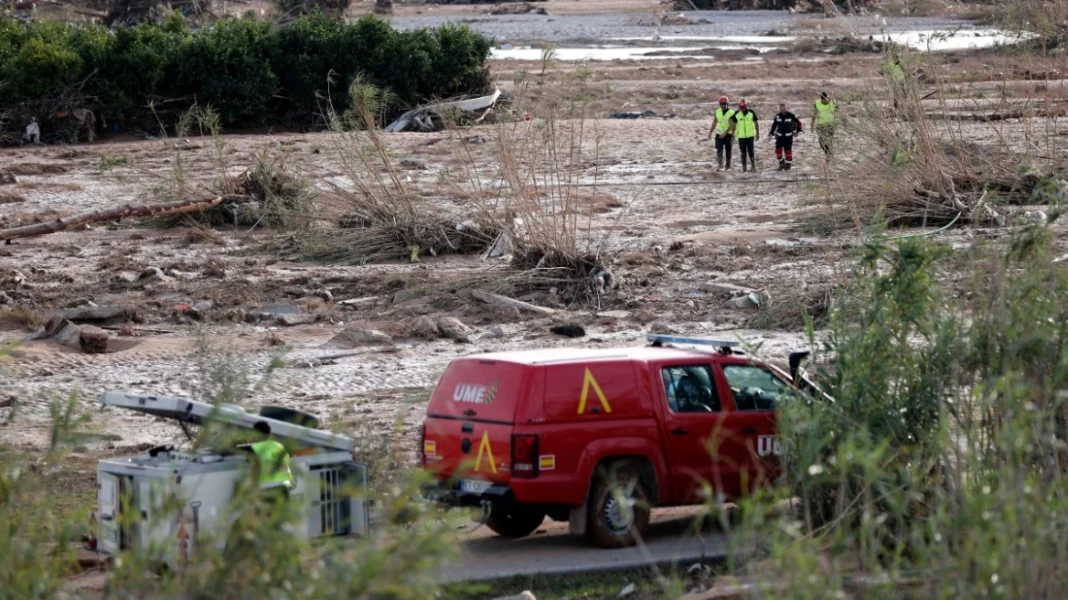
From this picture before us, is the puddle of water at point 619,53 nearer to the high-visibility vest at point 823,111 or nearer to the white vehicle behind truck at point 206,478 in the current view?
the high-visibility vest at point 823,111

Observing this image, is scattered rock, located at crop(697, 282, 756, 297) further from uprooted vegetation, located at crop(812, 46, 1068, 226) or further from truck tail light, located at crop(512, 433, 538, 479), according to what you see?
truck tail light, located at crop(512, 433, 538, 479)

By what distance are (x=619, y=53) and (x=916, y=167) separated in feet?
122

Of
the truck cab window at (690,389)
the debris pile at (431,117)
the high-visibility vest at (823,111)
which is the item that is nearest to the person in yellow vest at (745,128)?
the high-visibility vest at (823,111)

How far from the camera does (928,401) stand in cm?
844

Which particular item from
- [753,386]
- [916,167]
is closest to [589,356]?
[753,386]

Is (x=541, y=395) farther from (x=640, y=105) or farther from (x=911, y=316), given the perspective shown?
(x=640, y=105)

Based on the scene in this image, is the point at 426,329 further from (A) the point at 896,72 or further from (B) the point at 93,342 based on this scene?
(A) the point at 896,72

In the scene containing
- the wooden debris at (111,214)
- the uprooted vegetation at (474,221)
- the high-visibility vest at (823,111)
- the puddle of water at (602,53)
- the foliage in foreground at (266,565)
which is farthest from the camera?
the puddle of water at (602,53)

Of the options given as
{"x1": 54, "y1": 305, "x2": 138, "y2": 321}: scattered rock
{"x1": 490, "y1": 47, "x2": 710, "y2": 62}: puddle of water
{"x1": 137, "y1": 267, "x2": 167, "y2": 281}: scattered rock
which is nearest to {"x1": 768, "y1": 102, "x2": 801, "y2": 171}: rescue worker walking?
{"x1": 137, "y1": 267, "x2": 167, "y2": 281}: scattered rock

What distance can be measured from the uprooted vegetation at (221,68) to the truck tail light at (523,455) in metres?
27.9

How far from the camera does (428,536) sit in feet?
18.5

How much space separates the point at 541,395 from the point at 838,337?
2.06 meters

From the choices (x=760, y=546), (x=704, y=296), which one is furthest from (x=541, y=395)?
(x=704, y=296)

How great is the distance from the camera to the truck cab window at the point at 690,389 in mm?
9734
